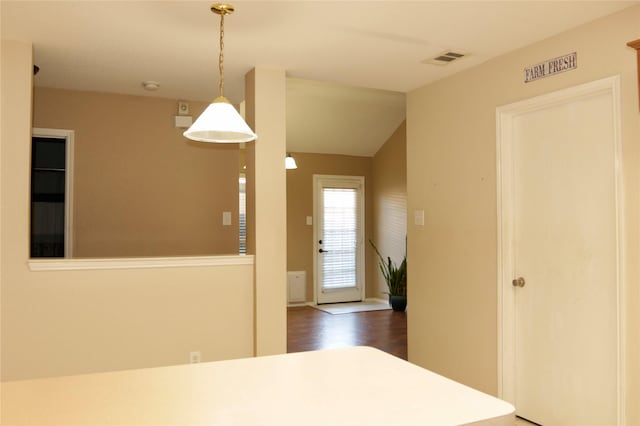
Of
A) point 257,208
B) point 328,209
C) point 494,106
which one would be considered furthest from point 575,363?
point 328,209

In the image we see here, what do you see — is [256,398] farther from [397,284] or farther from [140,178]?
[397,284]

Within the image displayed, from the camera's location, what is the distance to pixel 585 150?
116 inches

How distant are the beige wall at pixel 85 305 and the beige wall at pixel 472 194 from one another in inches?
58.6

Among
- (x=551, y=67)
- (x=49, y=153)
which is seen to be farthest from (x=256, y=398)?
(x=49, y=153)

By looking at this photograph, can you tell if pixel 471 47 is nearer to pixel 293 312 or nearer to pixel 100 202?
pixel 100 202

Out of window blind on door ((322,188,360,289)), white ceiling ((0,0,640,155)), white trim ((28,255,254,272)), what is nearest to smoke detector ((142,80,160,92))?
white ceiling ((0,0,640,155))

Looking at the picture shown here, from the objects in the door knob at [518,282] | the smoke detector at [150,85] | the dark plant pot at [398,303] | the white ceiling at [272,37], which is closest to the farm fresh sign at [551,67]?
the white ceiling at [272,37]

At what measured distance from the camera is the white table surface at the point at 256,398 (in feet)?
3.53

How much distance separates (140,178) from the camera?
459 cm

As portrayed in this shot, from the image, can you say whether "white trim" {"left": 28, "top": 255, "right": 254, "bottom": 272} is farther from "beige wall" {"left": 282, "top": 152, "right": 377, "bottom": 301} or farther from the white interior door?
the white interior door

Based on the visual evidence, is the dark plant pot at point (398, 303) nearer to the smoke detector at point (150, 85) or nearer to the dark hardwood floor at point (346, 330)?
the dark hardwood floor at point (346, 330)

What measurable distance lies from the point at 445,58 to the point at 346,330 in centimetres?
346

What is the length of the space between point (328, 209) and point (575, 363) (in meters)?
5.10

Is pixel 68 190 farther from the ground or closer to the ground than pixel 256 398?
farther from the ground
